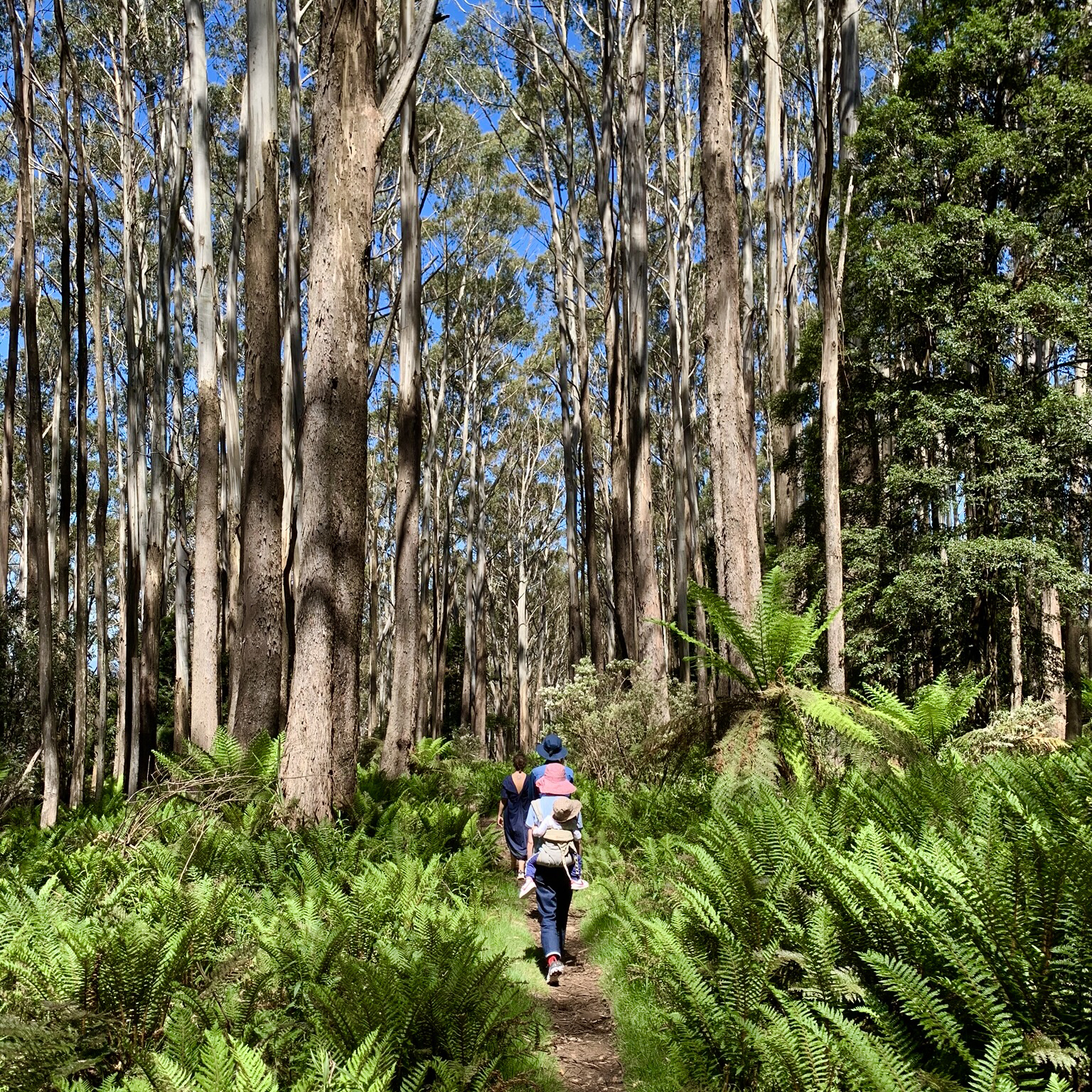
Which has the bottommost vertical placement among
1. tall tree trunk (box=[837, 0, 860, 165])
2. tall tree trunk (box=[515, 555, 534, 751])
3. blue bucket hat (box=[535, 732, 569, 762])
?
tall tree trunk (box=[515, 555, 534, 751])

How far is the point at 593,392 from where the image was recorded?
31031 millimetres

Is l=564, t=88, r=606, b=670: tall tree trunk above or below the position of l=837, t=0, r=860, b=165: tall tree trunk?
below

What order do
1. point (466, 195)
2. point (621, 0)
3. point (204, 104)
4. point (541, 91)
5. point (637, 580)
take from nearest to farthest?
point (204, 104), point (637, 580), point (621, 0), point (541, 91), point (466, 195)

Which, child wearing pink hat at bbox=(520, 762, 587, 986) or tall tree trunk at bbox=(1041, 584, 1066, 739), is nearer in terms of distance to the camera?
child wearing pink hat at bbox=(520, 762, 587, 986)

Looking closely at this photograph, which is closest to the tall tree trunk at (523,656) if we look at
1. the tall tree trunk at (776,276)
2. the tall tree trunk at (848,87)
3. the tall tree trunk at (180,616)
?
the tall tree trunk at (180,616)

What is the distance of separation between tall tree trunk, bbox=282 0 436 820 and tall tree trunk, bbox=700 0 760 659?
3.02 metres

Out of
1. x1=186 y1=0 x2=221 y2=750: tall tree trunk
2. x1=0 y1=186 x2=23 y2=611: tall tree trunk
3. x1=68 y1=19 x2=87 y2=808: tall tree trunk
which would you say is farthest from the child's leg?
x1=0 y1=186 x2=23 y2=611: tall tree trunk

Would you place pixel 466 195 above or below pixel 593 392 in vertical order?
above

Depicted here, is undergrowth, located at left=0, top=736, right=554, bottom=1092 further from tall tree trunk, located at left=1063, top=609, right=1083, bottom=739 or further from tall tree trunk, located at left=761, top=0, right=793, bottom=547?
tall tree trunk, located at left=761, top=0, right=793, bottom=547

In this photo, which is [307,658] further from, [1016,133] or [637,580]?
[1016,133]

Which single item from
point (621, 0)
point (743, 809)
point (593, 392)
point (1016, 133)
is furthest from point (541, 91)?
point (743, 809)

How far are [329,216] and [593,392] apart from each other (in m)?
24.4

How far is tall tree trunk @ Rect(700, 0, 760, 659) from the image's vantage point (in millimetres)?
7930

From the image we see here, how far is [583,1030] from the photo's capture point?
184 inches
